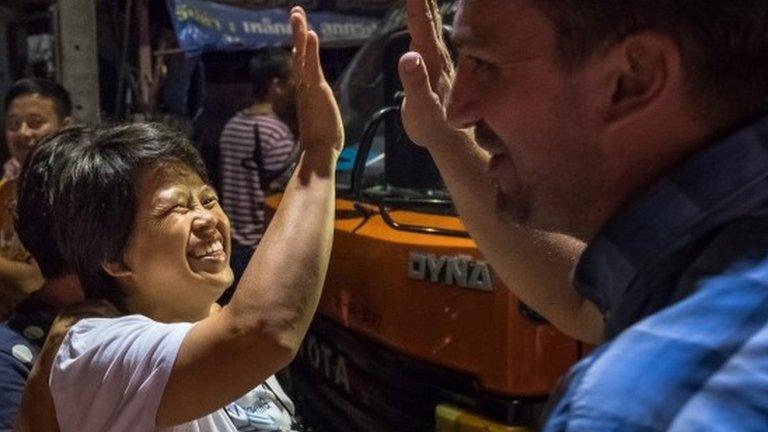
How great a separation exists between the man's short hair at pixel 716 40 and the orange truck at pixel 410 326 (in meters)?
1.61

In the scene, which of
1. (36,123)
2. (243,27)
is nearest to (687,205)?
(36,123)

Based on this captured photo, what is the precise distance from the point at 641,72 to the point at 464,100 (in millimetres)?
267

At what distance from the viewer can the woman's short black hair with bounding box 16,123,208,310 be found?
1792mm

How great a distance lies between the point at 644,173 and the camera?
39.4 inches

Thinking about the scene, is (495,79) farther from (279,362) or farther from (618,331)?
(279,362)

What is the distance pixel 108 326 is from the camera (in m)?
1.68

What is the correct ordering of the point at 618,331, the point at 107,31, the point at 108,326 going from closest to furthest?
the point at 618,331, the point at 108,326, the point at 107,31

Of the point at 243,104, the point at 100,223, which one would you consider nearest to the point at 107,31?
the point at 243,104

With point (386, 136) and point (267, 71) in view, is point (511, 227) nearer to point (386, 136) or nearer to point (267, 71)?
point (386, 136)

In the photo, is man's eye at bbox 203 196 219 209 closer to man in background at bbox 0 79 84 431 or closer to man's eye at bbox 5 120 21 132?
man in background at bbox 0 79 84 431

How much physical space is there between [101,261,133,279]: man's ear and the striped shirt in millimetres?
3370

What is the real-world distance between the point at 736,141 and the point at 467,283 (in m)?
1.75

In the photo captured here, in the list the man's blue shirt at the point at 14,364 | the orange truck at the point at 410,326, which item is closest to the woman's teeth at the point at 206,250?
the man's blue shirt at the point at 14,364

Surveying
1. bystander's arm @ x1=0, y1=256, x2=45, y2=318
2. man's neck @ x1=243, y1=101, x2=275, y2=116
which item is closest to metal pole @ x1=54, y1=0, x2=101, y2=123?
man's neck @ x1=243, y1=101, x2=275, y2=116
